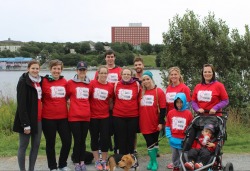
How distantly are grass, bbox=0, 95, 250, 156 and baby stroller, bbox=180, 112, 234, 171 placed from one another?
1.99m

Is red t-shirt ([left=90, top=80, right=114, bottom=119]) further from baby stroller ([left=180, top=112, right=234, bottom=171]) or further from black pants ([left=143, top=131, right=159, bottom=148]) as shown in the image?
baby stroller ([left=180, top=112, right=234, bottom=171])

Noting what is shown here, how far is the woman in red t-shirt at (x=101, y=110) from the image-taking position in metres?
6.32

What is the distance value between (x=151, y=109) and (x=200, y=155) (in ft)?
4.41

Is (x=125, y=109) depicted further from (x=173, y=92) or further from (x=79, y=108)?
(x=173, y=92)

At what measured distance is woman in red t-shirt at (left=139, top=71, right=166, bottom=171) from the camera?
629 centimetres

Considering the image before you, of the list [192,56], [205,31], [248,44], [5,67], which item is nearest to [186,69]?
[192,56]

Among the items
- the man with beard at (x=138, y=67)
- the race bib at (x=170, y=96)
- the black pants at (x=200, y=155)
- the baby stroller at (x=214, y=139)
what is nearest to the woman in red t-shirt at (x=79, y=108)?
the man with beard at (x=138, y=67)

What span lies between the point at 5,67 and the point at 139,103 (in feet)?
132

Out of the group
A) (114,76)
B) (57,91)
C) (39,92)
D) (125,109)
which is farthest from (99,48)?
(39,92)

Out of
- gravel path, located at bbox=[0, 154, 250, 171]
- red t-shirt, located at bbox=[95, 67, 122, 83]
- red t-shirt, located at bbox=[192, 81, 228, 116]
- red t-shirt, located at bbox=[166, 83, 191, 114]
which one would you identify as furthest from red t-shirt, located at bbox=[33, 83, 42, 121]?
red t-shirt, located at bbox=[192, 81, 228, 116]

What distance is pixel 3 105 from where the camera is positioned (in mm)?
11508

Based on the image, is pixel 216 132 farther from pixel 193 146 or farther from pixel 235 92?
pixel 235 92

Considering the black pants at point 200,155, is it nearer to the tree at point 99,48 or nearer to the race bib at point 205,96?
the race bib at point 205,96

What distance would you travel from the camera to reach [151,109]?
6305 mm
